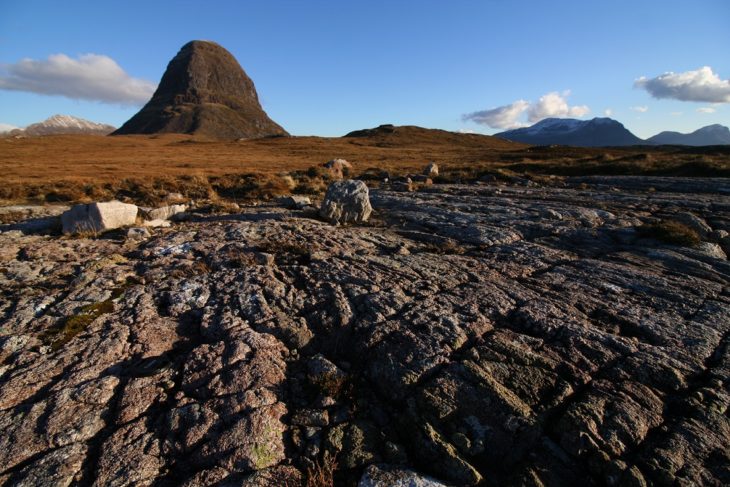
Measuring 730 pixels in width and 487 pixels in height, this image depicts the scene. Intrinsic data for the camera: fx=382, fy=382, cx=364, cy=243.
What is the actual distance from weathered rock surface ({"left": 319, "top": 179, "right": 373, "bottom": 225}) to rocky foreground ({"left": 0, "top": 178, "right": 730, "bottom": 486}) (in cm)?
372

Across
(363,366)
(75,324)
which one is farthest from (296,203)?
(363,366)

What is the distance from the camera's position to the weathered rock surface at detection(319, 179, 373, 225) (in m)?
13.6

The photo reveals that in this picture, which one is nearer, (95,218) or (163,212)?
(95,218)

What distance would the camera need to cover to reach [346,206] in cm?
1371

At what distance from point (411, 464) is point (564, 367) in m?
2.59

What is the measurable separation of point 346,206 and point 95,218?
7.96 metres

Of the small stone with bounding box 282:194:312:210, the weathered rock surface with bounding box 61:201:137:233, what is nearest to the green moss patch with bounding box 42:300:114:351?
the weathered rock surface with bounding box 61:201:137:233

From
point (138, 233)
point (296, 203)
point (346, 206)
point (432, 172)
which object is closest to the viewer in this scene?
point (138, 233)

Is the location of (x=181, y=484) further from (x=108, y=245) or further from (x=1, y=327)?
(x=108, y=245)

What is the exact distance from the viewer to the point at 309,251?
Result: 9.68m

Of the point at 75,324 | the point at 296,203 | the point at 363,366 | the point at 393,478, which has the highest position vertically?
the point at 296,203

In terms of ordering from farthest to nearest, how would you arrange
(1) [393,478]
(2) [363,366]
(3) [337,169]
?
1. (3) [337,169]
2. (2) [363,366]
3. (1) [393,478]

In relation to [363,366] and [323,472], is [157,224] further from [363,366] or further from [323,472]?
[323,472]

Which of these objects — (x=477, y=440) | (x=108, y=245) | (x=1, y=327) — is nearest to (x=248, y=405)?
(x=477, y=440)
